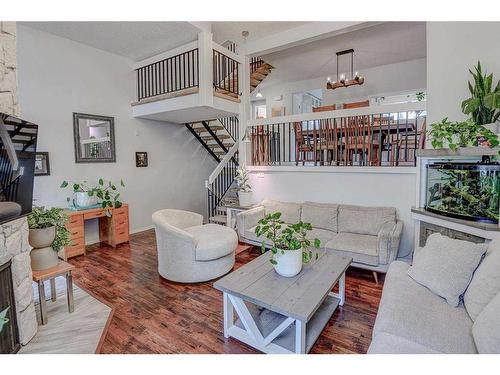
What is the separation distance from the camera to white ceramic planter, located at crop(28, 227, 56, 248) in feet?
7.47

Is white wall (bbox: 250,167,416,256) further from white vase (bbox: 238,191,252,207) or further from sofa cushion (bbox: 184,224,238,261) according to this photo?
sofa cushion (bbox: 184,224,238,261)

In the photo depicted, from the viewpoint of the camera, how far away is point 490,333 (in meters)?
1.30

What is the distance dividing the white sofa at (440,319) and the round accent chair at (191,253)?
176cm

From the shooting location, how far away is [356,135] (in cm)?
425

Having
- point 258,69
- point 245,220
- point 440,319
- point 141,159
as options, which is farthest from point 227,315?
point 258,69

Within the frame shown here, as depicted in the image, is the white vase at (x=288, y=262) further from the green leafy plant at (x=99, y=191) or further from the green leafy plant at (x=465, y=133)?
the green leafy plant at (x=99, y=191)

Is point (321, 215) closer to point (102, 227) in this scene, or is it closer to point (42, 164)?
point (102, 227)

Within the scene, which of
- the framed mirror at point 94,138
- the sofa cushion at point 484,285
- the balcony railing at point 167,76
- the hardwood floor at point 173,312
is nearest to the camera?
the sofa cushion at point 484,285

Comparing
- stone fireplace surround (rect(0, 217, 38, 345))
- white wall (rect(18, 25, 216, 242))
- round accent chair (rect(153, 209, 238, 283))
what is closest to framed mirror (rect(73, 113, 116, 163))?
white wall (rect(18, 25, 216, 242))

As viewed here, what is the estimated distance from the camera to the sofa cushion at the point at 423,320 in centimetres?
144

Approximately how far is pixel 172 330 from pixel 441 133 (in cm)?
313

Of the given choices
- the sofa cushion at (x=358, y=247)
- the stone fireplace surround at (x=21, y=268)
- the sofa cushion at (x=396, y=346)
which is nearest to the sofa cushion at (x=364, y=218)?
the sofa cushion at (x=358, y=247)

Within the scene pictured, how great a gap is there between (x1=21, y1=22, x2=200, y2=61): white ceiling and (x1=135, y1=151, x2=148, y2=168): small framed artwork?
72.5 inches

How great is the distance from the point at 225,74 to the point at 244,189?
7.19 ft
